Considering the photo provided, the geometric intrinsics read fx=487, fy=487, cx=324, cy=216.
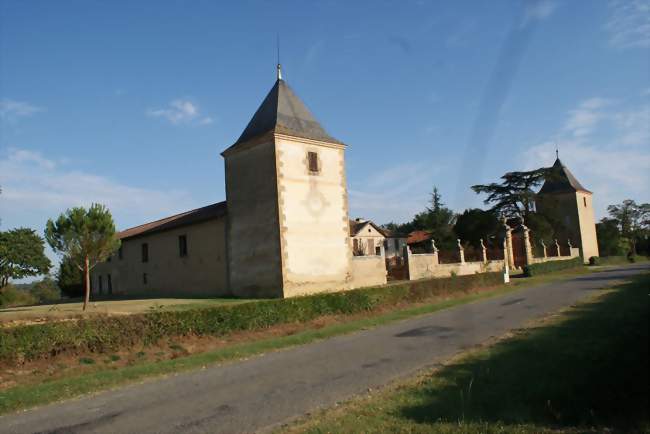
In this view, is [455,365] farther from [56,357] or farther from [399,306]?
[399,306]

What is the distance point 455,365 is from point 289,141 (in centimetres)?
1746

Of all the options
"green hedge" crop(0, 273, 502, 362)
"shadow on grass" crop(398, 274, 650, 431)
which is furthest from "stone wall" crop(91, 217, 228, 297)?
"shadow on grass" crop(398, 274, 650, 431)

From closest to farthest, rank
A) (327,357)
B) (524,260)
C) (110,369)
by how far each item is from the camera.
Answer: (327,357) < (110,369) < (524,260)

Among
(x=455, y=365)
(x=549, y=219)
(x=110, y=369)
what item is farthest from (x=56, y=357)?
(x=549, y=219)

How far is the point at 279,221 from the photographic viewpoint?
23.4 m

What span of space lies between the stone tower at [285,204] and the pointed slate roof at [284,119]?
59 mm

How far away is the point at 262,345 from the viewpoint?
13.6 meters

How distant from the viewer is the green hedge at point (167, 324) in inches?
474

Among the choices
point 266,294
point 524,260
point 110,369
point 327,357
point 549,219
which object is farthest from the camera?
point 549,219

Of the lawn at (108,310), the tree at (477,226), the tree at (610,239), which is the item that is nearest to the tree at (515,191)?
the tree at (477,226)

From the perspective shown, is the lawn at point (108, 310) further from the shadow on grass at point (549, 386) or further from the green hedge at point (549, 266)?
the green hedge at point (549, 266)

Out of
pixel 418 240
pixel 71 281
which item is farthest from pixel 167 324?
pixel 418 240

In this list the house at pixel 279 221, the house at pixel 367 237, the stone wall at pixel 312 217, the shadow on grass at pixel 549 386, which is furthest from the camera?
the house at pixel 367 237

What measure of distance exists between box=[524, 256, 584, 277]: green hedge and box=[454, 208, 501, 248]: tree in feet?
26.4
